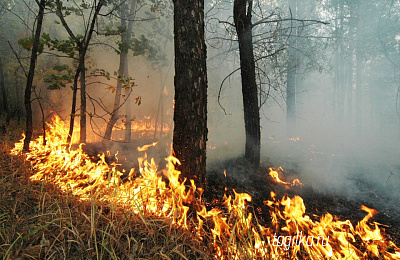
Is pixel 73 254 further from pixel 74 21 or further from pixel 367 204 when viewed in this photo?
pixel 74 21

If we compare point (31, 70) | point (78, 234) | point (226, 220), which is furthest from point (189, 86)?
point (31, 70)

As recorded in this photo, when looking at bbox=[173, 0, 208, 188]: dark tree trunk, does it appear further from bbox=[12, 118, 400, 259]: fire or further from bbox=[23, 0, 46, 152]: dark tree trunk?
bbox=[23, 0, 46, 152]: dark tree trunk

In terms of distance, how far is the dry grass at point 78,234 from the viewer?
1919 mm

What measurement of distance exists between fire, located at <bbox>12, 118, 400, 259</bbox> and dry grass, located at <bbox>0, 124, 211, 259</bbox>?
0.20 meters

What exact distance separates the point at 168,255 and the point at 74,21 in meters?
16.8

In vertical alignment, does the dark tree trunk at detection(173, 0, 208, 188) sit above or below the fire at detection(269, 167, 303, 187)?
above

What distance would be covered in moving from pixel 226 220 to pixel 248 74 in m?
4.36

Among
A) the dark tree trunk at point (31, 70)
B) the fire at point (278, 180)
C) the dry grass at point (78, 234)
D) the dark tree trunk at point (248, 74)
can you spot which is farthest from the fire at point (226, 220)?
the dark tree trunk at point (248, 74)

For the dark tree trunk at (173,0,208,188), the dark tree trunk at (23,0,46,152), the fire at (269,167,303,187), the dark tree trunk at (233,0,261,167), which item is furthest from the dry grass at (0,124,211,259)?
the dark tree trunk at (233,0,261,167)

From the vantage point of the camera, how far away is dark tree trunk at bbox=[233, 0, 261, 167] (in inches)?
244

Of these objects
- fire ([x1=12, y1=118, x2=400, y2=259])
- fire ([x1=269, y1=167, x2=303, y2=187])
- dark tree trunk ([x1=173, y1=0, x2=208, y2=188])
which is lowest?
fire ([x1=269, y1=167, x2=303, y2=187])

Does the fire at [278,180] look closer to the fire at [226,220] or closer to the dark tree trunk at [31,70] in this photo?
the fire at [226,220]

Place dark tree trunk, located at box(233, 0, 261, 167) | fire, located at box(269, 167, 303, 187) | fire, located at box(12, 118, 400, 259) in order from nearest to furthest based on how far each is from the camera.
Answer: fire, located at box(12, 118, 400, 259) < fire, located at box(269, 167, 303, 187) < dark tree trunk, located at box(233, 0, 261, 167)

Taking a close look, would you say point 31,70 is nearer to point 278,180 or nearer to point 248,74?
point 248,74
